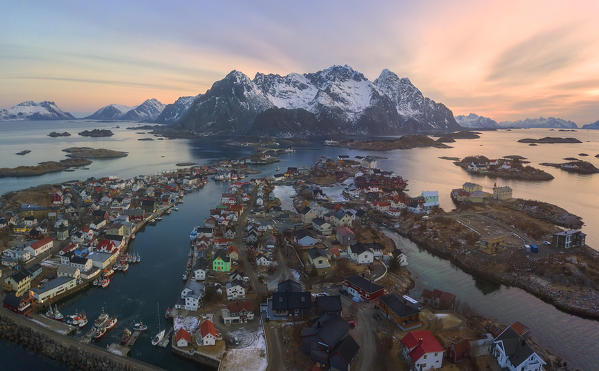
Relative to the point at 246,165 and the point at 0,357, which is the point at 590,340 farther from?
the point at 246,165

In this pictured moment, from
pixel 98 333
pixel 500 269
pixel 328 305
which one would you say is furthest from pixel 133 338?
pixel 500 269

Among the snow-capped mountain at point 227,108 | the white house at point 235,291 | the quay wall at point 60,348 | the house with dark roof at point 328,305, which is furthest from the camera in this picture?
the snow-capped mountain at point 227,108

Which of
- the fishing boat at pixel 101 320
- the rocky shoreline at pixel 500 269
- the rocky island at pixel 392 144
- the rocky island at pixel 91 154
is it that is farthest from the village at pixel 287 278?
the rocky island at pixel 392 144

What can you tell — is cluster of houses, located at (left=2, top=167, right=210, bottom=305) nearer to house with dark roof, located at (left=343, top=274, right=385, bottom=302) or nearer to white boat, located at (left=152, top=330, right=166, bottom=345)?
white boat, located at (left=152, top=330, right=166, bottom=345)

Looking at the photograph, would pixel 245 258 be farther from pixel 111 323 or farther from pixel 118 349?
pixel 118 349

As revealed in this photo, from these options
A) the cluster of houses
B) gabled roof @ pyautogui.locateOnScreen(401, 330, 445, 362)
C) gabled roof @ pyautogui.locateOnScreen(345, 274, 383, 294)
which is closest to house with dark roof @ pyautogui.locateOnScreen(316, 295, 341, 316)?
gabled roof @ pyautogui.locateOnScreen(345, 274, 383, 294)

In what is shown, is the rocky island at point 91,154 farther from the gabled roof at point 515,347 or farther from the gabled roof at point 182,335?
the gabled roof at point 515,347
